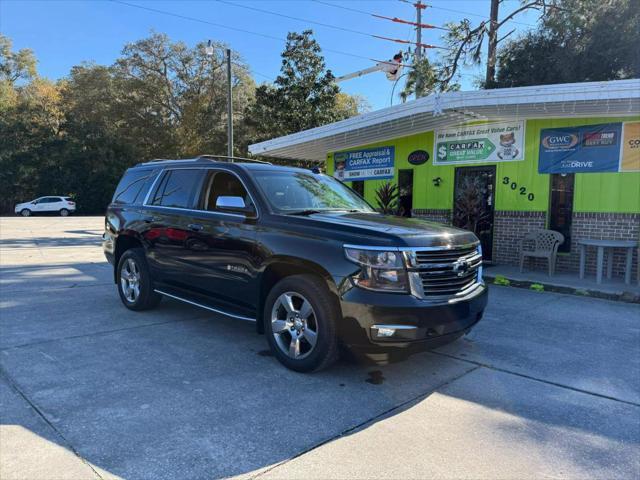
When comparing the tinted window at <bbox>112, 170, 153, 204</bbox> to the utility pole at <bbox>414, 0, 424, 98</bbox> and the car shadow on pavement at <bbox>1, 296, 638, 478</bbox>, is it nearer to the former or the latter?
the car shadow on pavement at <bbox>1, 296, 638, 478</bbox>

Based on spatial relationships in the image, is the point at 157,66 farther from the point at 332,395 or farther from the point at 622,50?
the point at 332,395

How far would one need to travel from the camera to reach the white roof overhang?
8.16 m

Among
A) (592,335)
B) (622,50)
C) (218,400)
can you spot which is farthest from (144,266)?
(622,50)

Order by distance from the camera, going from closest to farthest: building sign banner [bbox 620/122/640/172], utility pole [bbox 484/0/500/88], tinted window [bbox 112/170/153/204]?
tinted window [bbox 112/170/153/204]
building sign banner [bbox 620/122/640/172]
utility pole [bbox 484/0/500/88]

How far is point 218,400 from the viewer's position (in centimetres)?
371

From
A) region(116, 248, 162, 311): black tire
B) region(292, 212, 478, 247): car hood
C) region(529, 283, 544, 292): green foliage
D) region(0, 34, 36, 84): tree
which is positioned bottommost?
region(529, 283, 544, 292): green foliage

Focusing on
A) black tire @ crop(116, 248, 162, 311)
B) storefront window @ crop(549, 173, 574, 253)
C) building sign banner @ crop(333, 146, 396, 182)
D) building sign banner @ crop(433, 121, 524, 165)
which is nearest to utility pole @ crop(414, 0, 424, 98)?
building sign banner @ crop(333, 146, 396, 182)

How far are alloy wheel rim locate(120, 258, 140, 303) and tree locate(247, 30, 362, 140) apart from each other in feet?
59.3

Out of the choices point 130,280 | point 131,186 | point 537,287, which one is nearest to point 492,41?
point 537,287

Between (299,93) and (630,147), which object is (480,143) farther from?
(299,93)

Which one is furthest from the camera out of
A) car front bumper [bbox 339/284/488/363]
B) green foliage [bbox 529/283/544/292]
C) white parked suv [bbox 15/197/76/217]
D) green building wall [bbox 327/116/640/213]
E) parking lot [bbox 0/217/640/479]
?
white parked suv [bbox 15/197/76/217]

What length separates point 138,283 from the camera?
625cm

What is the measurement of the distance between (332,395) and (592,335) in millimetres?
3796

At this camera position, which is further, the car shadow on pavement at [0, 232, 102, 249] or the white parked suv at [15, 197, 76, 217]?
the white parked suv at [15, 197, 76, 217]
